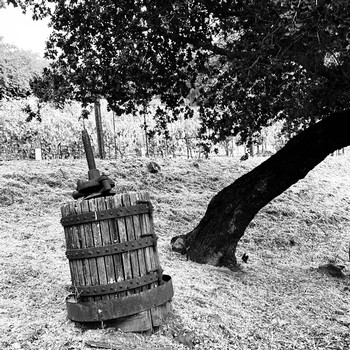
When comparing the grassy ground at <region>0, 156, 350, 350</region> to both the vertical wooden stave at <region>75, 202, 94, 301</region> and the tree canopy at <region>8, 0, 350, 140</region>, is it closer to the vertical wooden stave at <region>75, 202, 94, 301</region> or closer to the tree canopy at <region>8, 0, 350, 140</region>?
the vertical wooden stave at <region>75, 202, 94, 301</region>

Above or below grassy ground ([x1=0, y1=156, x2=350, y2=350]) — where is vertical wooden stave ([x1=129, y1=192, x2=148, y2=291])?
above

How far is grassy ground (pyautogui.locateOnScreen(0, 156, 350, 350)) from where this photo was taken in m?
4.02

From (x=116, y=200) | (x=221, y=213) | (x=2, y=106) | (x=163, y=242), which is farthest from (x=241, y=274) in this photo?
(x=2, y=106)

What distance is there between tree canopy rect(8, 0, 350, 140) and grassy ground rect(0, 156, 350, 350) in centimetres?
212

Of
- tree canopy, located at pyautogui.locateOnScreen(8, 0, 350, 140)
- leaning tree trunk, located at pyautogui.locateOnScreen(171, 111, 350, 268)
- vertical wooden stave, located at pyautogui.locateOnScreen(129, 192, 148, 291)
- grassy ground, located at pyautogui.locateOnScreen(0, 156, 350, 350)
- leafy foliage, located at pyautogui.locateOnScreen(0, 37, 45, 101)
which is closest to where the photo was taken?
vertical wooden stave, located at pyautogui.locateOnScreen(129, 192, 148, 291)

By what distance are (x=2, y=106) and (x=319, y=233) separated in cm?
1132

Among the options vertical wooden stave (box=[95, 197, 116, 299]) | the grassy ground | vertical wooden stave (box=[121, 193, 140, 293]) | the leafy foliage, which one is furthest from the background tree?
the leafy foliage

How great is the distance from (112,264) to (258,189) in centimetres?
345

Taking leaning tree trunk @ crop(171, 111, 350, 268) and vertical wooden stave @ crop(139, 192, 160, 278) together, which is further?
leaning tree trunk @ crop(171, 111, 350, 268)

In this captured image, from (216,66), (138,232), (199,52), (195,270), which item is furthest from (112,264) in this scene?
(216,66)

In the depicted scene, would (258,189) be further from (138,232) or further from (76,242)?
(76,242)

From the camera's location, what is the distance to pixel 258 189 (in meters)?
6.67

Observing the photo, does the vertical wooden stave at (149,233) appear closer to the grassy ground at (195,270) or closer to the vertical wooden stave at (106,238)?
the vertical wooden stave at (106,238)

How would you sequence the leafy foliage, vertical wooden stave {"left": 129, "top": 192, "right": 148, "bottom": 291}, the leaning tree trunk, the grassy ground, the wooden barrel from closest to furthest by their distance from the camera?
1. the wooden barrel
2. vertical wooden stave {"left": 129, "top": 192, "right": 148, "bottom": 291}
3. the grassy ground
4. the leaning tree trunk
5. the leafy foliage
